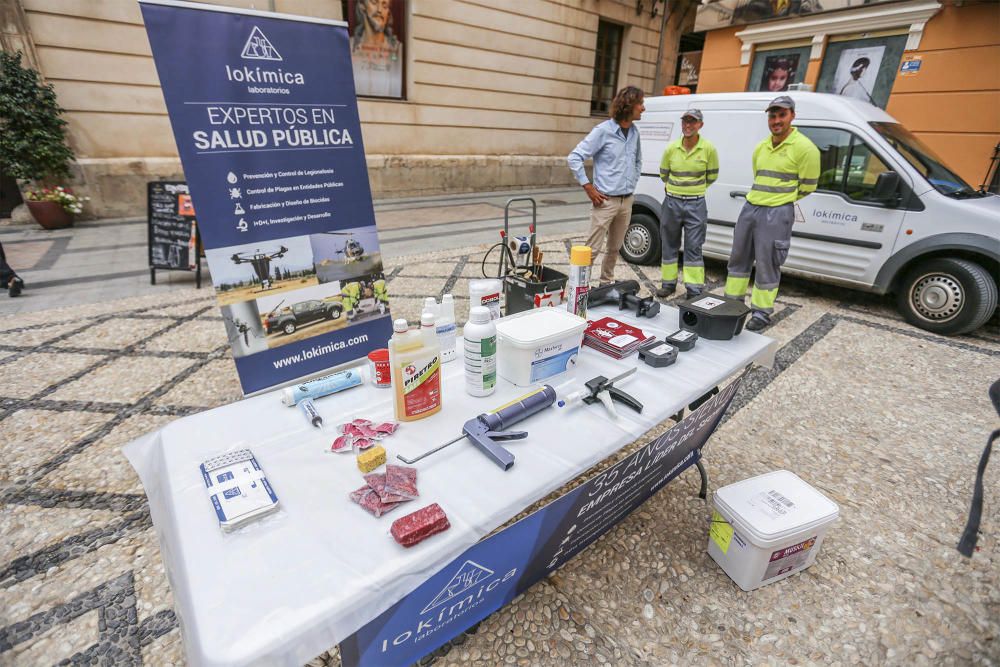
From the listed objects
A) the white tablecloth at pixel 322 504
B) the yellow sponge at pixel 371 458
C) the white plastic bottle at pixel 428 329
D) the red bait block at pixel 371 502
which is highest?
the white plastic bottle at pixel 428 329

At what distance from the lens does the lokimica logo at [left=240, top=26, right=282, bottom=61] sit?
1.95 metres

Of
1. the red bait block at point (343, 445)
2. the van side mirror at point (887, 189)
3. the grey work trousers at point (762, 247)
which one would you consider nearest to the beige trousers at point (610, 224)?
the grey work trousers at point (762, 247)

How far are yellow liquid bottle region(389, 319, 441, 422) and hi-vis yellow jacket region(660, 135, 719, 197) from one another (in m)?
4.24

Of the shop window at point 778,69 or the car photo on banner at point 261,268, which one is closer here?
the car photo on banner at point 261,268

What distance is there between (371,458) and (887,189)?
521 centimetres

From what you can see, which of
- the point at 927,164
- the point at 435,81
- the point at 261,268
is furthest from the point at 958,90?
the point at 261,268

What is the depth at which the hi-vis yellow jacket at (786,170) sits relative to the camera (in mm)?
3961

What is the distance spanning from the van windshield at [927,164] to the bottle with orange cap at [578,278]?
4.34m

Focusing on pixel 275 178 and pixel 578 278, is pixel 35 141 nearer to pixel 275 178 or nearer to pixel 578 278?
pixel 275 178

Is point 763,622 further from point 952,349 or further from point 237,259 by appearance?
point 952,349

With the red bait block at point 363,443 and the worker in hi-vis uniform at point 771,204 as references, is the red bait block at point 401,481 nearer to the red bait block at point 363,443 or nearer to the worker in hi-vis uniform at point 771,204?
the red bait block at point 363,443

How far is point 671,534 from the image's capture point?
7.46ft

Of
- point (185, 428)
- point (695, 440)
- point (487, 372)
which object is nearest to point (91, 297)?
point (185, 428)

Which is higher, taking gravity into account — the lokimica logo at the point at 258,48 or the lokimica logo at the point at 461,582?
the lokimica logo at the point at 258,48
